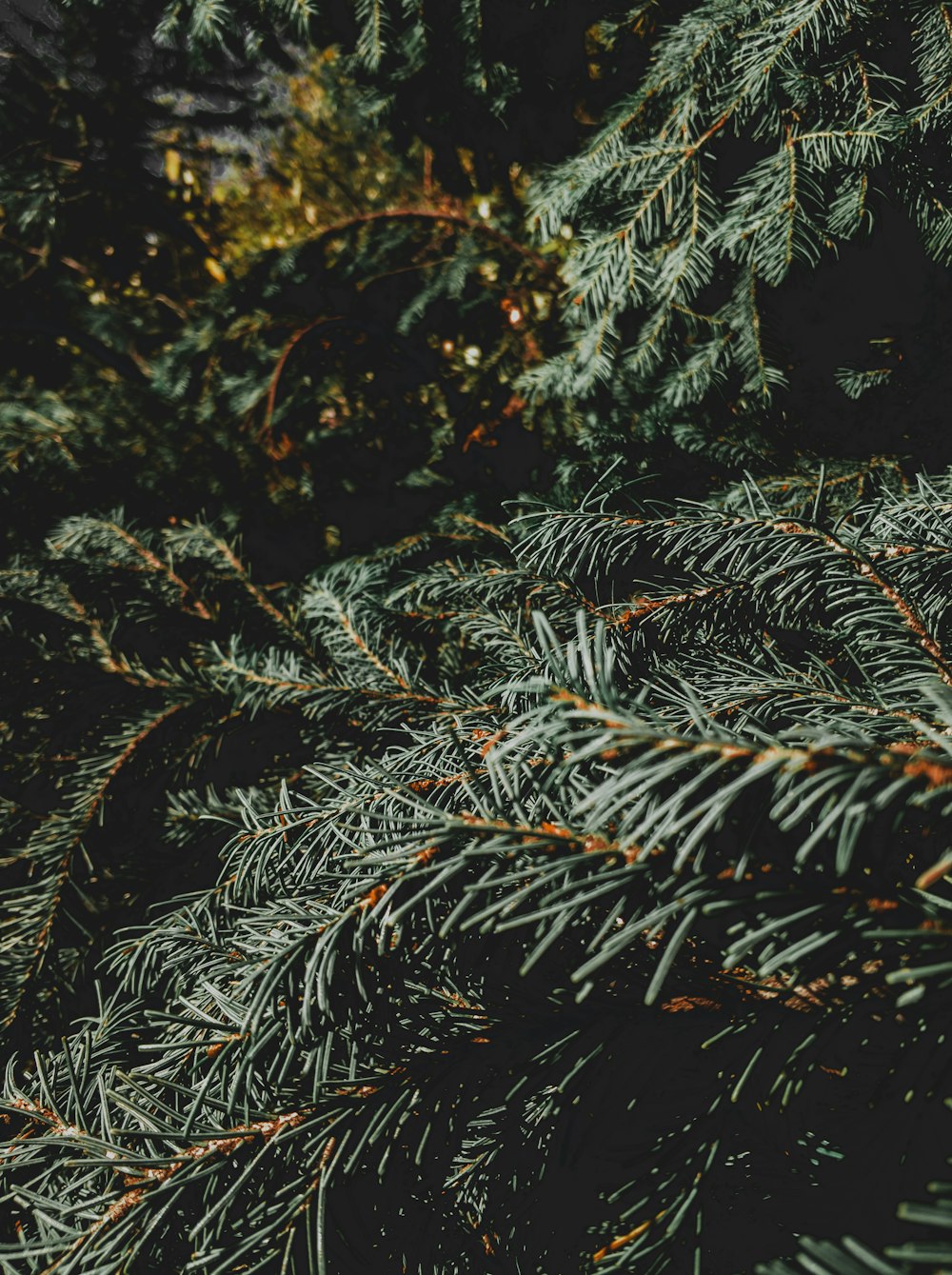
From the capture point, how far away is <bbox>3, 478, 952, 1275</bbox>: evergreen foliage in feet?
1.18

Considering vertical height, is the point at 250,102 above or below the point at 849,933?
above

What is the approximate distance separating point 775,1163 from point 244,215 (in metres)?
4.39

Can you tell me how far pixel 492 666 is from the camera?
2.55 feet

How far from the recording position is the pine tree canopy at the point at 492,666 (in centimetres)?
41

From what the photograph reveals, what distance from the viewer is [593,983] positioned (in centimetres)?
36

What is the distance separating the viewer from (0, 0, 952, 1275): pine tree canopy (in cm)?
41

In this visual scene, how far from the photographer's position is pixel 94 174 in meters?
1.97

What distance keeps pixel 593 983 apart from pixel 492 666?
0.44 metres

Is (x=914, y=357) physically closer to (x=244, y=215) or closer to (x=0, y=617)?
(x=0, y=617)

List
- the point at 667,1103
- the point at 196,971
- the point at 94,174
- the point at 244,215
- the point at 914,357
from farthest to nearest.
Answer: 1. the point at 244,215
2. the point at 94,174
3. the point at 914,357
4. the point at 196,971
5. the point at 667,1103

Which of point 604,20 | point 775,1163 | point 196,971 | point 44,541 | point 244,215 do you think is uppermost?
point 244,215

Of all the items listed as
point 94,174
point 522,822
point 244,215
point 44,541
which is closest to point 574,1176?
point 522,822

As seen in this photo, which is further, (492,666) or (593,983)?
(492,666)

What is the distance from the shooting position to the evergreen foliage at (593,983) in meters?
0.36
